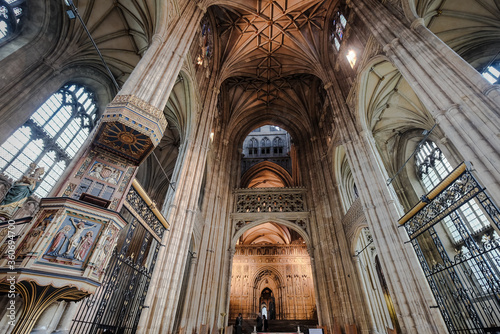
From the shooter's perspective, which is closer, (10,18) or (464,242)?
(464,242)

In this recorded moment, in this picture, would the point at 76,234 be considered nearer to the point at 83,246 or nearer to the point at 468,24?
the point at 83,246

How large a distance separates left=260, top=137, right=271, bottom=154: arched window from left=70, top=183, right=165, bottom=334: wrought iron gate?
18478 mm

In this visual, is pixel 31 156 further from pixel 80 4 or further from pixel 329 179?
pixel 329 179

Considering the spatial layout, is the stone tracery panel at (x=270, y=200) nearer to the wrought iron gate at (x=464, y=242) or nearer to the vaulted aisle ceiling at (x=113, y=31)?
the wrought iron gate at (x=464, y=242)

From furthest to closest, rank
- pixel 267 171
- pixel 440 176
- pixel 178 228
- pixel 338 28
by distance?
1. pixel 267 171
2. pixel 338 28
3. pixel 440 176
4. pixel 178 228

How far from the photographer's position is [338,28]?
12.4 meters

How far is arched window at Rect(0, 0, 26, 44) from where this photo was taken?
7855 mm

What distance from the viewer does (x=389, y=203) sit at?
24.7 feet

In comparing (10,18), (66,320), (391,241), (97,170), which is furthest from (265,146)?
(66,320)

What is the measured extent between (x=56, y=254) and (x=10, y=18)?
9980 millimetres

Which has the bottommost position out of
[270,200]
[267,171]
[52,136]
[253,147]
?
[52,136]

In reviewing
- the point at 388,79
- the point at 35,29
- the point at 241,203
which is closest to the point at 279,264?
the point at 241,203

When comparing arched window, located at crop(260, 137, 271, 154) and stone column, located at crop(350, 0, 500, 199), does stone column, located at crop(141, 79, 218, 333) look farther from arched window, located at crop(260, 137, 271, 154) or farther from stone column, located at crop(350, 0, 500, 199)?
arched window, located at crop(260, 137, 271, 154)

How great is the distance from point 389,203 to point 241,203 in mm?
9217
